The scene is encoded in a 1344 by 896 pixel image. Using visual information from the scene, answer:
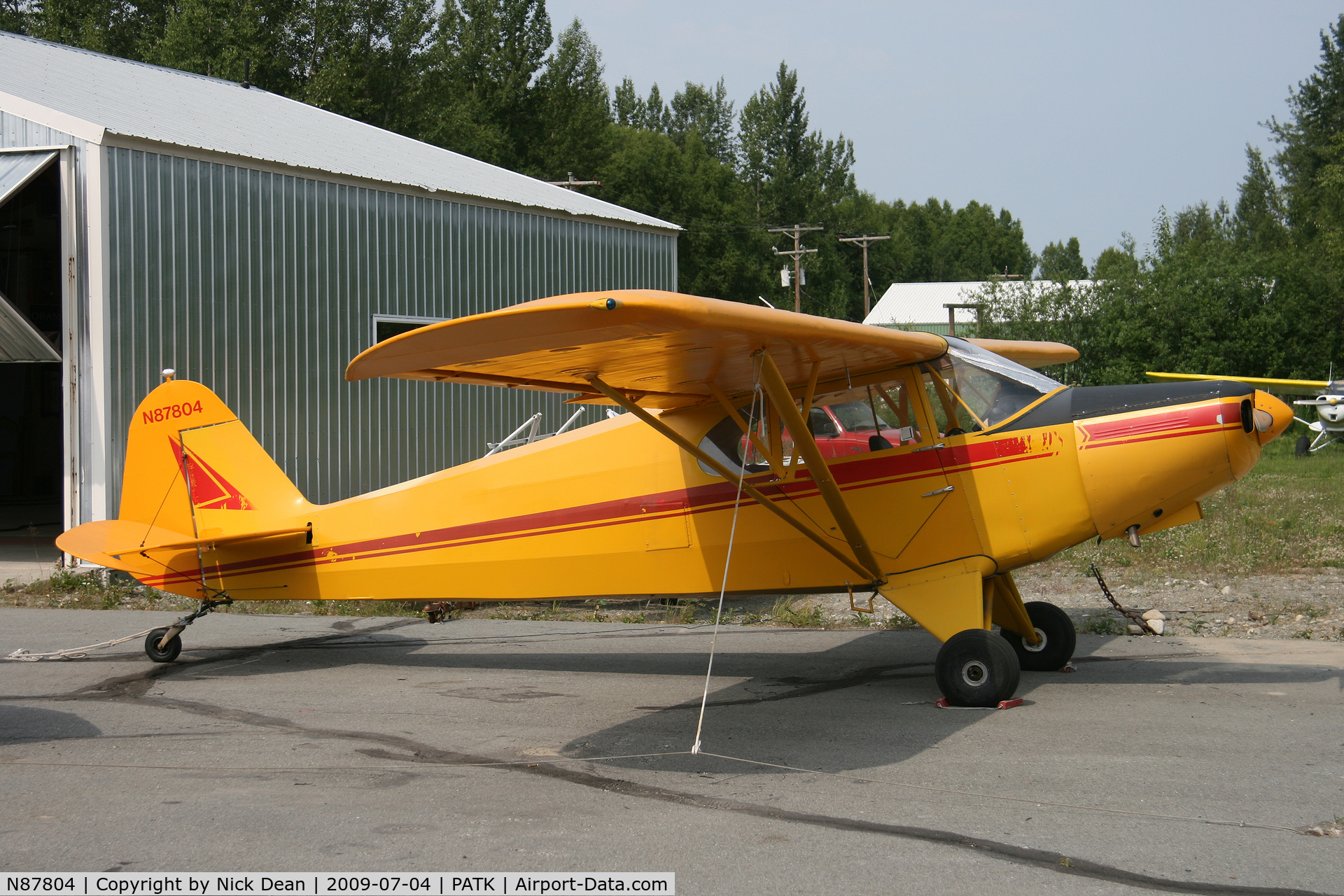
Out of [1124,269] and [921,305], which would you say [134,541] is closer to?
[1124,269]

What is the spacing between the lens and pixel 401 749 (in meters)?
5.91

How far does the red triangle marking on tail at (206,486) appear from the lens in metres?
8.64

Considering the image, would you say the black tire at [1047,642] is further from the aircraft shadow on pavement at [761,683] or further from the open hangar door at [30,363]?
the open hangar door at [30,363]

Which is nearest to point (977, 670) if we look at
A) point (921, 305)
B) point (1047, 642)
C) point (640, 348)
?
point (1047, 642)

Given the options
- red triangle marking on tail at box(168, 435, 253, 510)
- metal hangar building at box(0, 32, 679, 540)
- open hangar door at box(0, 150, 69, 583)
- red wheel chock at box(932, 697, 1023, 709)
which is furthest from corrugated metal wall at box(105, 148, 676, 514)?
red wheel chock at box(932, 697, 1023, 709)

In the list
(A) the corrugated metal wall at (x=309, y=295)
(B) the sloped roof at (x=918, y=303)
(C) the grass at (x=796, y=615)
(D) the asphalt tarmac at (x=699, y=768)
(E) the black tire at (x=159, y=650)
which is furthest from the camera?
(B) the sloped roof at (x=918, y=303)

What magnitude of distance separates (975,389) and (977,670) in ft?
6.24

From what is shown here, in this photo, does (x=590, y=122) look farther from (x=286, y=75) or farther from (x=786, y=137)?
(x=786, y=137)

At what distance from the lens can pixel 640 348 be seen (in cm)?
589

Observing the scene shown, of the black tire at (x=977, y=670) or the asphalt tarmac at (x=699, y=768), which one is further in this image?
the black tire at (x=977, y=670)

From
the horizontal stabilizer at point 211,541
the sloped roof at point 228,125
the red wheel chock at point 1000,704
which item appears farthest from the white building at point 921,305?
the red wheel chock at point 1000,704

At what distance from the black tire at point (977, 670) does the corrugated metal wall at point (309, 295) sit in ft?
33.7

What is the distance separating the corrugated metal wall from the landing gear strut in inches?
191

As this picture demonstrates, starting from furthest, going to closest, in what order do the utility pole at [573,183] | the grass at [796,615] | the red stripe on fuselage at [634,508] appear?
the utility pole at [573,183] → the grass at [796,615] → the red stripe on fuselage at [634,508]
